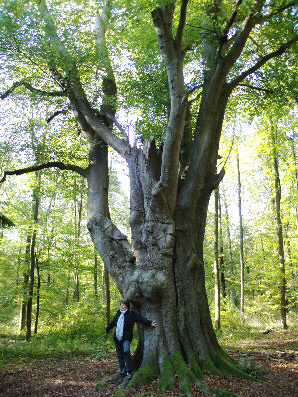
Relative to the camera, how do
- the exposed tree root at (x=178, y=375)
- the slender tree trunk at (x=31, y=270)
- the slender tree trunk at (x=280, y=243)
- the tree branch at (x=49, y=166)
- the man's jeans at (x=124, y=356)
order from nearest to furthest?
1. the exposed tree root at (x=178, y=375)
2. the man's jeans at (x=124, y=356)
3. the tree branch at (x=49, y=166)
4. the slender tree trunk at (x=31, y=270)
5. the slender tree trunk at (x=280, y=243)

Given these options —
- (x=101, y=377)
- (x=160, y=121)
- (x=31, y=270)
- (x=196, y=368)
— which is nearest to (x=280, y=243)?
(x=160, y=121)

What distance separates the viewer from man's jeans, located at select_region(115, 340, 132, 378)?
582 centimetres

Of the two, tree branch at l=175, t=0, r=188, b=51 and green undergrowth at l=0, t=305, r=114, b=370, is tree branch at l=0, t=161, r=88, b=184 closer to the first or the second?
tree branch at l=175, t=0, r=188, b=51

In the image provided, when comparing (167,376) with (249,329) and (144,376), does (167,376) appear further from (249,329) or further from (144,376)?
(249,329)

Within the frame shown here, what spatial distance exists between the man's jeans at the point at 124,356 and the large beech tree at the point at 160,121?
0.31 m

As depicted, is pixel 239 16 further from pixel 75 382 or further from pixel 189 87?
pixel 75 382

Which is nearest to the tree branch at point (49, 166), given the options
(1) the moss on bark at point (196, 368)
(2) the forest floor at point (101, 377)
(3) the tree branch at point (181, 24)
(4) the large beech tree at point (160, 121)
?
(4) the large beech tree at point (160, 121)

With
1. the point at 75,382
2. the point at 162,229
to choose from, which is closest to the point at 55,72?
the point at 162,229

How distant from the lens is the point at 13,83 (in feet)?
30.9

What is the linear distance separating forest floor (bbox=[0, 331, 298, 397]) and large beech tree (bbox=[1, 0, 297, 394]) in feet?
1.54

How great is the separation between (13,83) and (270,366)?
1011 centimetres

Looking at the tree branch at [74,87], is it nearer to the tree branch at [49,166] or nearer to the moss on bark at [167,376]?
the tree branch at [49,166]

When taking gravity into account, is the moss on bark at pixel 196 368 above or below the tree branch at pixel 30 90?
below

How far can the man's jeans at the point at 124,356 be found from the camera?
19.1ft
